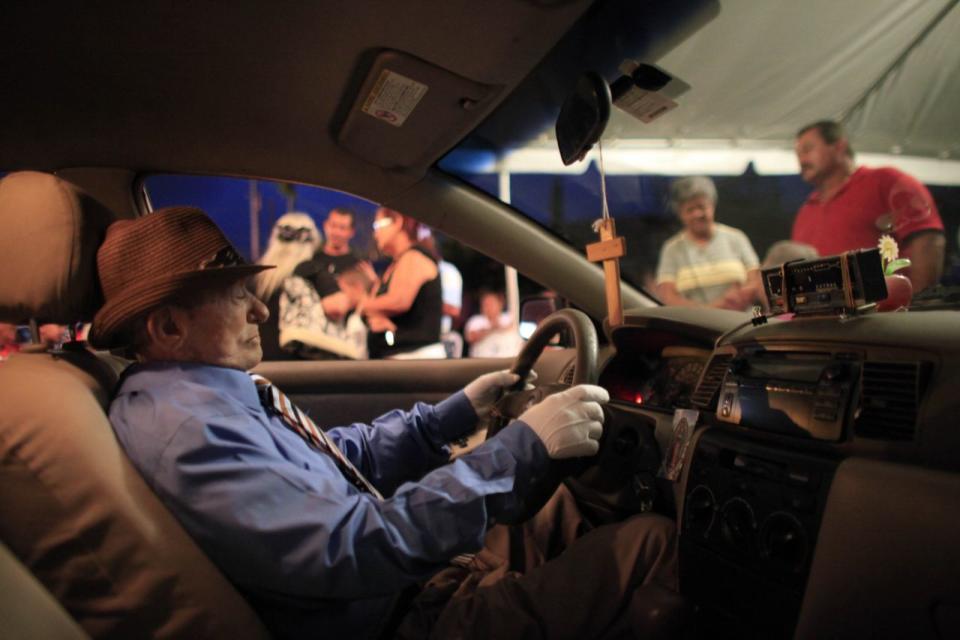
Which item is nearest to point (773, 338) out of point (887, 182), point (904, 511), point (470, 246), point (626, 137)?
point (904, 511)

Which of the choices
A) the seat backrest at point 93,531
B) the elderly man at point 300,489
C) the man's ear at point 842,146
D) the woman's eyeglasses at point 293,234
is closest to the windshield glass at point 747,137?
the man's ear at point 842,146

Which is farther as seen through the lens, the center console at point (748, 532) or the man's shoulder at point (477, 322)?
the man's shoulder at point (477, 322)

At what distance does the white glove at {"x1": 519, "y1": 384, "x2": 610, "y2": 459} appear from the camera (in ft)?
4.15

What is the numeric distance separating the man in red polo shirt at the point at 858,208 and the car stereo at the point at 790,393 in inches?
20.6

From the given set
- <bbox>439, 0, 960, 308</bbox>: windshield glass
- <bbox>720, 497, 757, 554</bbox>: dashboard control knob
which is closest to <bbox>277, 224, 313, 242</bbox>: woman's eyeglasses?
<bbox>439, 0, 960, 308</bbox>: windshield glass

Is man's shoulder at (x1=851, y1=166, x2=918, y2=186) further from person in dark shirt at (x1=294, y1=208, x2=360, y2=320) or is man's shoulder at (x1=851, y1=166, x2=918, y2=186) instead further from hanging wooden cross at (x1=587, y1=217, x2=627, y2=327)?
person in dark shirt at (x1=294, y1=208, x2=360, y2=320)

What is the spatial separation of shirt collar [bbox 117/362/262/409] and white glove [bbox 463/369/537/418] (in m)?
0.72

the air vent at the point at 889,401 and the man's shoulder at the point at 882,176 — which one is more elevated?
the man's shoulder at the point at 882,176

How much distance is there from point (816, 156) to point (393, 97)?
5.35ft

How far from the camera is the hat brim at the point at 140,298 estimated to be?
48.6 inches

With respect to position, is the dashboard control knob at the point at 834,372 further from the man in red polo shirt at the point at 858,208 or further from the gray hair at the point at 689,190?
the gray hair at the point at 689,190

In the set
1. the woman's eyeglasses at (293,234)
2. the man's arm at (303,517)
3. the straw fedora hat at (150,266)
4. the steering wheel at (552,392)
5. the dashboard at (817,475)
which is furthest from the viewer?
the woman's eyeglasses at (293,234)

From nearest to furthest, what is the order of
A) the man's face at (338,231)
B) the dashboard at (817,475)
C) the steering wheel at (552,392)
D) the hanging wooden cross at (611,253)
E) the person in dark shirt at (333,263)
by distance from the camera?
the dashboard at (817,475), the steering wheel at (552,392), the hanging wooden cross at (611,253), the person in dark shirt at (333,263), the man's face at (338,231)

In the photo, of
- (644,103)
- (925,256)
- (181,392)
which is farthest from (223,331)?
(925,256)
